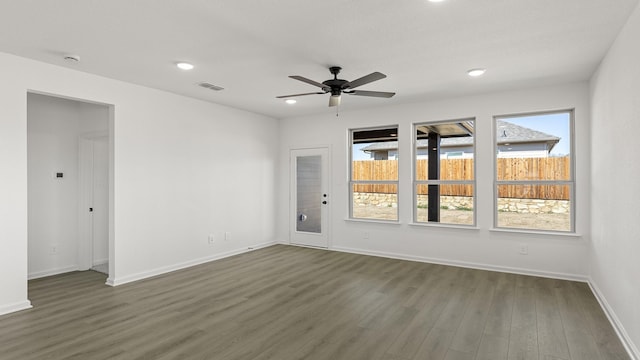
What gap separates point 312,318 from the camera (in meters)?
3.37

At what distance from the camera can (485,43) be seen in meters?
3.28

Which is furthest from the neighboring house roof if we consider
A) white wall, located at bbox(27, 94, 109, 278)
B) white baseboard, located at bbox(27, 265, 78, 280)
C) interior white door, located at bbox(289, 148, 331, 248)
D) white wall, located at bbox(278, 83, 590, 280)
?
white baseboard, located at bbox(27, 265, 78, 280)

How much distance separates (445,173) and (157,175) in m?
4.30

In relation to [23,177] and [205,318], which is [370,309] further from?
[23,177]

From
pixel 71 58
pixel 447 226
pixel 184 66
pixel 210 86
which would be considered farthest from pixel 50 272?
pixel 447 226

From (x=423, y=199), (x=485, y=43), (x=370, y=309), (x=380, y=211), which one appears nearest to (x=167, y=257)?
(x=370, y=309)

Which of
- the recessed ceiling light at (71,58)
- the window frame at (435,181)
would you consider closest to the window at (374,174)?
the window frame at (435,181)

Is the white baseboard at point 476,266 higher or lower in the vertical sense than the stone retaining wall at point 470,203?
lower

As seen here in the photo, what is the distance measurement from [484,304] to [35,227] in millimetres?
5685

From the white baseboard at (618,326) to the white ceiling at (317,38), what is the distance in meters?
2.48

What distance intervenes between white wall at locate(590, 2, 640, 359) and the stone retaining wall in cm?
77

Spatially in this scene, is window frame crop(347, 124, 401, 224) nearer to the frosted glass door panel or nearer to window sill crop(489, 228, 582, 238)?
the frosted glass door panel

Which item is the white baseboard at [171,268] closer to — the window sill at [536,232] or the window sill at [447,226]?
the window sill at [447,226]

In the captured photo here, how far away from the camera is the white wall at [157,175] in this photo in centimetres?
355
